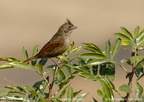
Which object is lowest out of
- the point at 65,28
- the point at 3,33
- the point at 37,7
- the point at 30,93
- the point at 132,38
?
the point at 30,93

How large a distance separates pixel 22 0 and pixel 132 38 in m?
24.2

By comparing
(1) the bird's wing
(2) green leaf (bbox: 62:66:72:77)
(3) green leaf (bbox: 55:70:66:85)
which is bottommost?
(3) green leaf (bbox: 55:70:66:85)

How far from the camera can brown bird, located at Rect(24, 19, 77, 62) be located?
4820 mm

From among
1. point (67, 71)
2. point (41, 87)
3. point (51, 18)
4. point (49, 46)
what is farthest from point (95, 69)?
point (51, 18)

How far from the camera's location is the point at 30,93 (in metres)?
2.83

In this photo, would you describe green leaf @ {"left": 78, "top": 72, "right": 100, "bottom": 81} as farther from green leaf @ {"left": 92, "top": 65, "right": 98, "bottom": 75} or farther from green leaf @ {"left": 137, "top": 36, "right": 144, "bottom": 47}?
green leaf @ {"left": 137, "top": 36, "right": 144, "bottom": 47}

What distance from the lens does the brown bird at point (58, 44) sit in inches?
190

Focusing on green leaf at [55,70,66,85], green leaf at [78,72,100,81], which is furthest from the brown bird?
green leaf at [78,72,100,81]

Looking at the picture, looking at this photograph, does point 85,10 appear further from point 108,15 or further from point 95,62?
point 95,62

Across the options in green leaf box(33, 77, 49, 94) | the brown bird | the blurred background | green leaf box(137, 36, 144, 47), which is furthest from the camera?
the blurred background

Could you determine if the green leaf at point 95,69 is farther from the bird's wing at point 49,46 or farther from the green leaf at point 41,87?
the bird's wing at point 49,46

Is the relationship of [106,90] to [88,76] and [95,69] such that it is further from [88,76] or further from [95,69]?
[95,69]

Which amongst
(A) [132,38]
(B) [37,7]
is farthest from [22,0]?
(A) [132,38]

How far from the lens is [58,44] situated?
214 inches
